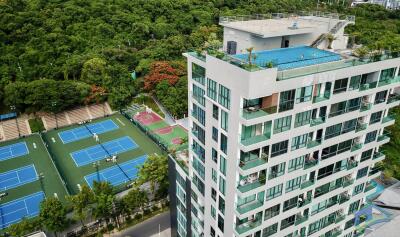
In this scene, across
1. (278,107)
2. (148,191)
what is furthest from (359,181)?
(148,191)

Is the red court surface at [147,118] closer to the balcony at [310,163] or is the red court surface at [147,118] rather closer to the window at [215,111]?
the window at [215,111]

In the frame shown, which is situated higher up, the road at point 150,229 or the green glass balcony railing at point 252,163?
the green glass balcony railing at point 252,163

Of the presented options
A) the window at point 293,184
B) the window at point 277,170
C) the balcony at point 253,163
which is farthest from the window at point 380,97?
the balcony at point 253,163

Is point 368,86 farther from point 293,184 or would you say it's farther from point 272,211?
point 272,211

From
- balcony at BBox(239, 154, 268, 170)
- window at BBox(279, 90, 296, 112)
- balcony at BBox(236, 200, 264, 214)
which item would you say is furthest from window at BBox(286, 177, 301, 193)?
window at BBox(279, 90, 296, 112)

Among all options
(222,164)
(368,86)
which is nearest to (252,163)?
(222,164)
